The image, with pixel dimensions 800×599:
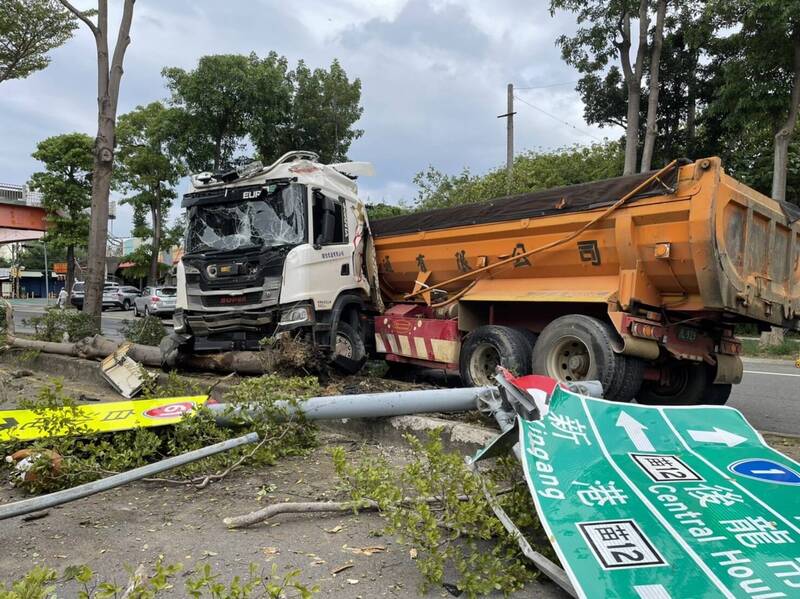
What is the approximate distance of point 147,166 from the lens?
90.5 ft

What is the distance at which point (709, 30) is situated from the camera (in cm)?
1445

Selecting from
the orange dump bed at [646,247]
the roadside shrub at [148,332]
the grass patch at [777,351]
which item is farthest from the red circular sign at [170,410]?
the grass patch at [777,351]

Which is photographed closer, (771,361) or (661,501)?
(661,501)

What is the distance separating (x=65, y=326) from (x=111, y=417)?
6.59m

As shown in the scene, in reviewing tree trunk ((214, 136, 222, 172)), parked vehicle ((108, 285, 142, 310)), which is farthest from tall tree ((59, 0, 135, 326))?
parked vehicle ((108, 285, 142, 310))

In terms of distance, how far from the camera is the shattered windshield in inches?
277

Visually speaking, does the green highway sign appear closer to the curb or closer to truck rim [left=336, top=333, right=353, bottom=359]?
truck rim [left=336, top=333, right=353, bottom=359]

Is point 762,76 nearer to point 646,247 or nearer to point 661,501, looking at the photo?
point 646,247

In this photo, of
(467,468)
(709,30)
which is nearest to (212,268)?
(467,468)

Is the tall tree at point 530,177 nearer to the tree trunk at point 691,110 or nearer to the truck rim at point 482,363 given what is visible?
the tree trunk at point 691,110

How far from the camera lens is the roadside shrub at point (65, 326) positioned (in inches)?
385

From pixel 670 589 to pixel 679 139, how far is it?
63.7 feet

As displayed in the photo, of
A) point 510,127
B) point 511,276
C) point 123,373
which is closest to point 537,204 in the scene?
point 511,276

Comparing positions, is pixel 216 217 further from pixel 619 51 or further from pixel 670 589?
pixel 619 51
